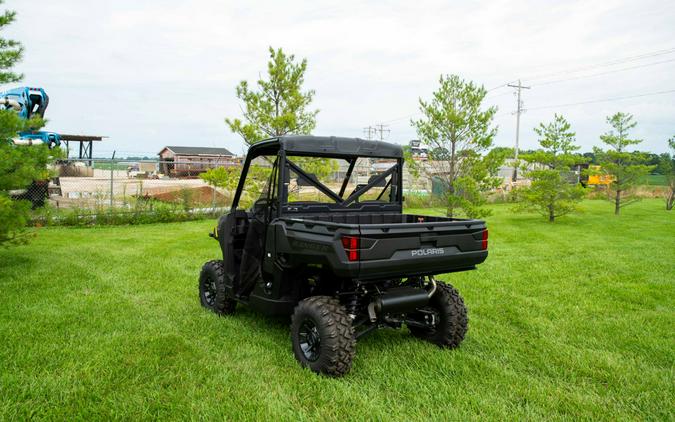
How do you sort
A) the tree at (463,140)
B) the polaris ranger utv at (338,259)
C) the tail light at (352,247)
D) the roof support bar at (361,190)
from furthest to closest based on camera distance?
the tree at (463,140), the roof support bar at (361,190), the polaris ranger utv at (338,259), the tail light at (352,247)

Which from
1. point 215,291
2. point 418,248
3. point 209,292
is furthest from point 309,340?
point 209,292

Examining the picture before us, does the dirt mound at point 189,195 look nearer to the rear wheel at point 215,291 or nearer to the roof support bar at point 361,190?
the rear wheel at point 215,291

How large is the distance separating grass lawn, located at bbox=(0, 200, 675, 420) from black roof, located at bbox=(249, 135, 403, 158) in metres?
1.77

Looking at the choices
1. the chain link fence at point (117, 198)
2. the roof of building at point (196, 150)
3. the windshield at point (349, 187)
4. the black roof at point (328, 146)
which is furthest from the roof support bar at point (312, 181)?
the roof of building at point (196, 150)

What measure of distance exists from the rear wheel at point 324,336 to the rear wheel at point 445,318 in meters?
1.09

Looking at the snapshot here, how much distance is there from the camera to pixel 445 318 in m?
4.68

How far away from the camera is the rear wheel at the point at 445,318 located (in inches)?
184

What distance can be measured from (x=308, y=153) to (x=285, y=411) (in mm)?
2210

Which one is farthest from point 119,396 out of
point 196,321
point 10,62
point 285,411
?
point 10,62

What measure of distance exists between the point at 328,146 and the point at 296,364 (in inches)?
75.4

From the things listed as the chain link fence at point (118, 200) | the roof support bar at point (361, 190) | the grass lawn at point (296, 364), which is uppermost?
the roof support bar at point (361, 190)

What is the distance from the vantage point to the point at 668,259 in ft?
30.8

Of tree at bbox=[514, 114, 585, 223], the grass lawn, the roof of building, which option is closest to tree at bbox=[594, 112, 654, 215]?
tree at bbox=[514, 114, 585, 223]

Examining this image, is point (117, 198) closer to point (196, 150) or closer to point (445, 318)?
point (445, 318)
